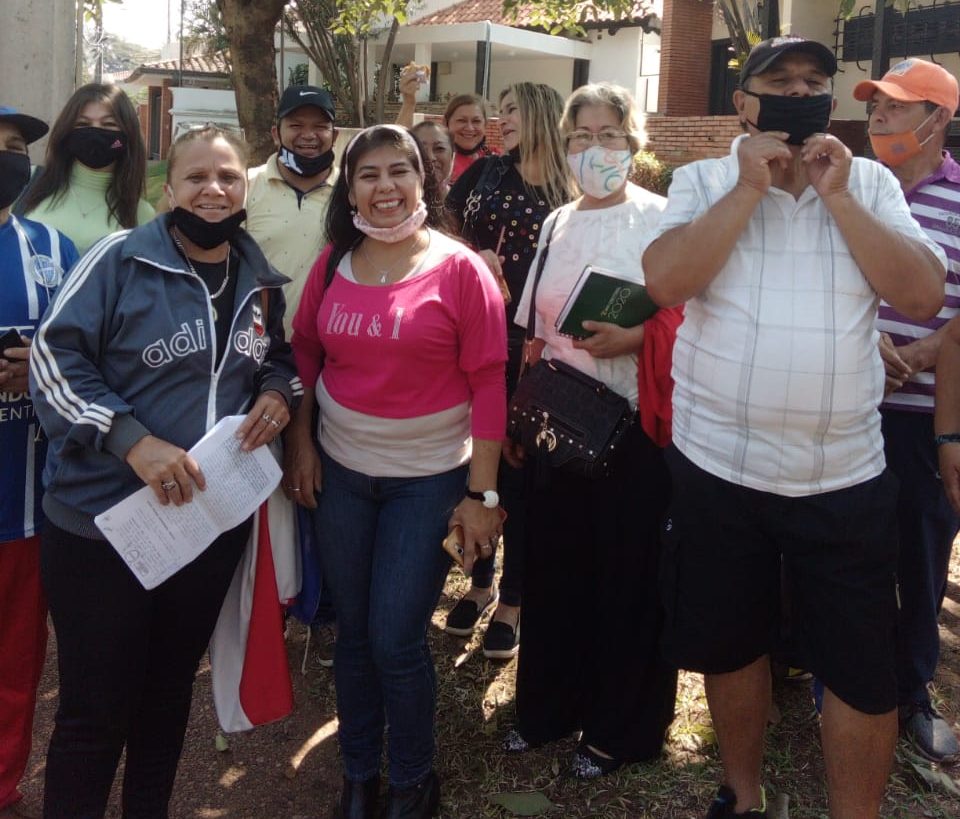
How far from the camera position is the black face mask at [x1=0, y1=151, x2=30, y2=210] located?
2.75 m

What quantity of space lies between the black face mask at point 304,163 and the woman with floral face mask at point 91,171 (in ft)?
1.96

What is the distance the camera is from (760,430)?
7.93 ft

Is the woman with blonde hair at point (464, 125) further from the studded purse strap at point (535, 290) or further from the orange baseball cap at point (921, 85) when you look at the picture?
the orange baseball cap at point (921, 85)

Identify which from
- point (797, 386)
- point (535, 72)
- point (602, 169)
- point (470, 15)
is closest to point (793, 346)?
point (797, 386)

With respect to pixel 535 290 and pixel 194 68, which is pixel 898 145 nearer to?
pixel 535 290

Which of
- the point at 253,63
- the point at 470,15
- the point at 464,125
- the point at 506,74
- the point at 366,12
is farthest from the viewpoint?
the point at 506,74

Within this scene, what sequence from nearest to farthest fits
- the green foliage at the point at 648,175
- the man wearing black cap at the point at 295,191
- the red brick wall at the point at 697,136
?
1. the man wearing black cap at the point at 295,191
2. the green foliage at the point at 648,175
3. the red brick wall at the point at 697,136

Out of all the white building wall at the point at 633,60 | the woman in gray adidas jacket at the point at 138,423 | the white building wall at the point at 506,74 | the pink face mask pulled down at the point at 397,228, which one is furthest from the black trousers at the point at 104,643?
the white building wall at the point at 506,74

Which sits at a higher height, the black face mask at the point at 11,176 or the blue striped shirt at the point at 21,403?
the black face mask at the point at 11,176

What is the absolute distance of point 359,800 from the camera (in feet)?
9.83

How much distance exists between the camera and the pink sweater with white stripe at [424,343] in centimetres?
278

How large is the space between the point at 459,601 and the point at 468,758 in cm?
116

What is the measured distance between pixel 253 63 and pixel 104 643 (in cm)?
734

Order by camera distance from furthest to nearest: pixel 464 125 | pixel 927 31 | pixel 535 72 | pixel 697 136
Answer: pixel 535 72 < pixel 697 136 < pixel 927 31 < pixel 464 125
